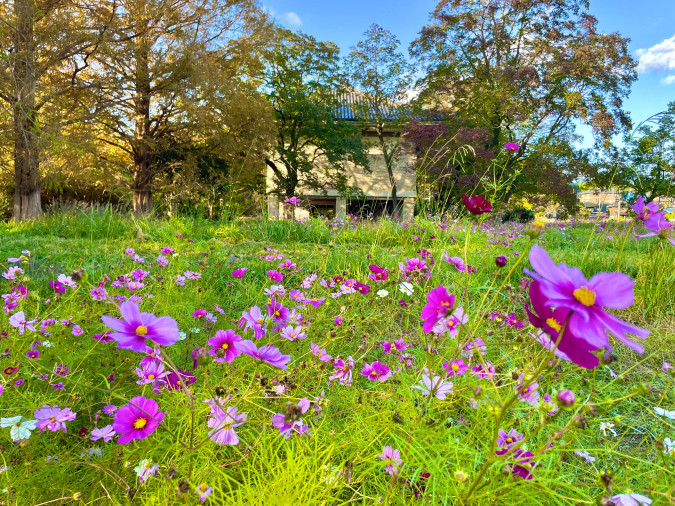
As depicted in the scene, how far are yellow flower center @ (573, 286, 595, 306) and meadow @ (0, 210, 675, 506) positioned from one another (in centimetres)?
1

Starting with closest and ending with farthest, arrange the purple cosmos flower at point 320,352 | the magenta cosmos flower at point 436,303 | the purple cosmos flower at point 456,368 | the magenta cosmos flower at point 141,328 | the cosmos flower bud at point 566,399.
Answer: the cosmos flower bud at point 566,399 → the magenta cosmos flower at point 141,328 → the magenta cosmos flower at point 436,303 → the purple cosmos flower at point 456,368 → the purple cosmos flower at point 320,352

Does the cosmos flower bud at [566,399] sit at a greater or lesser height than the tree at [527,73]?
lesser

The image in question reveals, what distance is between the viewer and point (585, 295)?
0.44m

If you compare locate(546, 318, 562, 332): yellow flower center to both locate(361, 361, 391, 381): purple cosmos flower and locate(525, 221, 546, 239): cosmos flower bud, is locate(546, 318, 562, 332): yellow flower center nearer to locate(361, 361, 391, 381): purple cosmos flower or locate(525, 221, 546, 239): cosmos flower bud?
locate(525, 221, 546, 239): cosmos flower bud

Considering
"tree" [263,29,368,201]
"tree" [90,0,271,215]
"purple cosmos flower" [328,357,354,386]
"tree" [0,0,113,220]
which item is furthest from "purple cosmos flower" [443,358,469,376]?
"tree" [263,29,368,201]

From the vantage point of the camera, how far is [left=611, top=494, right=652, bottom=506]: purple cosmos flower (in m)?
0.63

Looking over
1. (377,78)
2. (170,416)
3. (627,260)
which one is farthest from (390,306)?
(377,78)

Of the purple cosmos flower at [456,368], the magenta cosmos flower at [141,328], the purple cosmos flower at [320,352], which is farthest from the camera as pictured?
the purple cosmos flower at [320,352]

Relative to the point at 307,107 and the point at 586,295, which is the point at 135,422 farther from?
the point at 307,107

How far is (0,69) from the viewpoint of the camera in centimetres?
450

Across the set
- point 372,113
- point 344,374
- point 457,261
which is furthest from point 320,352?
point 372,113

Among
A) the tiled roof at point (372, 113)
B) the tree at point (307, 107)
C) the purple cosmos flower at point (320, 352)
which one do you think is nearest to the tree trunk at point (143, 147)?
the tree at point (307, 107)

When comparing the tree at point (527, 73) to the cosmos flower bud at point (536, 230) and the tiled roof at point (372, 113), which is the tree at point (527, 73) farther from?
the cosmos flower bud at point (536, 230)

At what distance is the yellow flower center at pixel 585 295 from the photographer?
44cm
